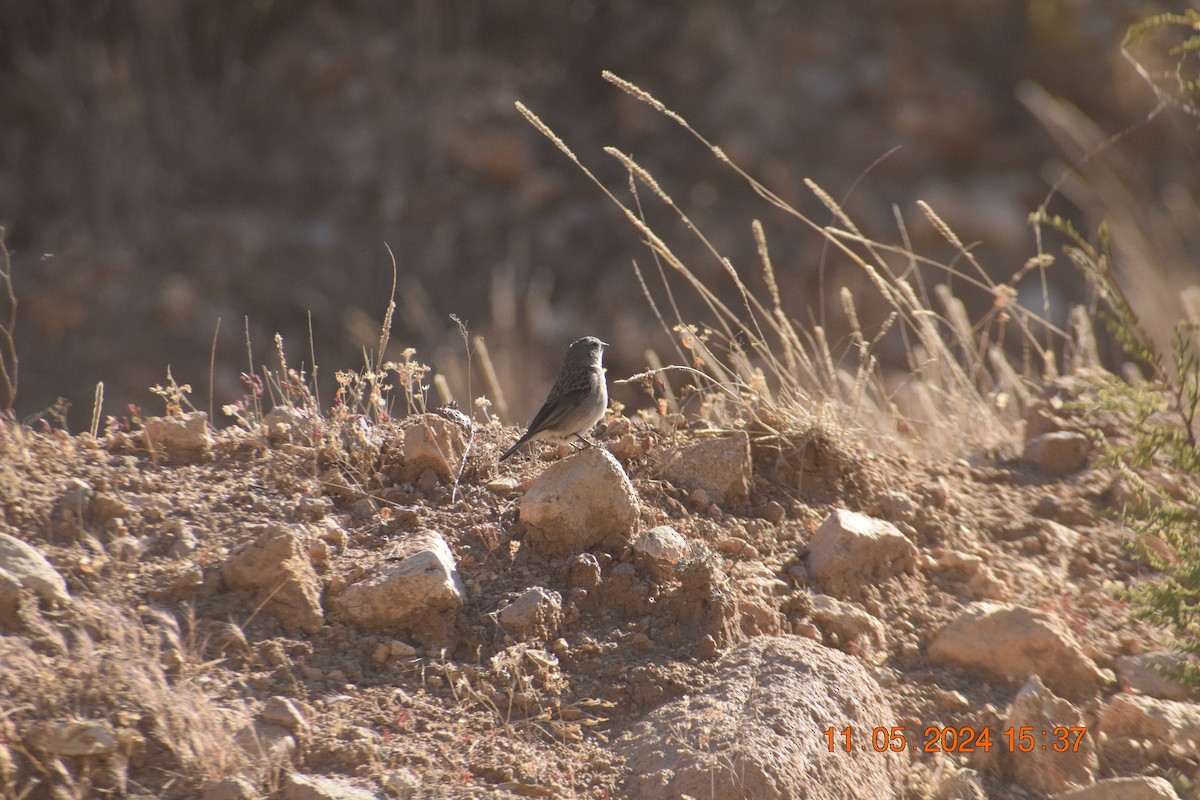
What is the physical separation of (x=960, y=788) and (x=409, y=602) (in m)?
1.39

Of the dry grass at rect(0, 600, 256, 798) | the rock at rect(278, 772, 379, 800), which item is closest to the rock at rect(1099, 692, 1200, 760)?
the rock at rect(278, 772, 379, 800)

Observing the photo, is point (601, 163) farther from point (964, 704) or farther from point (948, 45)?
point (964, 704)

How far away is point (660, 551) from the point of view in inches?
124

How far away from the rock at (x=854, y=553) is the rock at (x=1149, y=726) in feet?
2.23

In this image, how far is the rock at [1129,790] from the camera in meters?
2.68

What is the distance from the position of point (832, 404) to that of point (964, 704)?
1.13 metres

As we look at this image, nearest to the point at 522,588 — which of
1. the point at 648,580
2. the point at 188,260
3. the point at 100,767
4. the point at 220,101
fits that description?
the point at 648,580

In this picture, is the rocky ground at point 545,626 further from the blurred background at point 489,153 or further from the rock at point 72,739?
the blurred background at point 489,153

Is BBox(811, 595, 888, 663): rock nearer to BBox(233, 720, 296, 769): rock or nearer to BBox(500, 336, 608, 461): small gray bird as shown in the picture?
BBox(500, 336, 608, 461): small gray bird

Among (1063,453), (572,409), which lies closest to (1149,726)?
(1063,453)

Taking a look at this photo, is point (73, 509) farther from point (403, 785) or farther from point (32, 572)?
point (403, 785)

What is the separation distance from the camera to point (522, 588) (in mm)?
3086

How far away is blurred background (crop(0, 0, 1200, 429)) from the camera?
10.2m

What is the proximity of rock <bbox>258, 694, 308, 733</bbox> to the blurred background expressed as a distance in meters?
7.17
